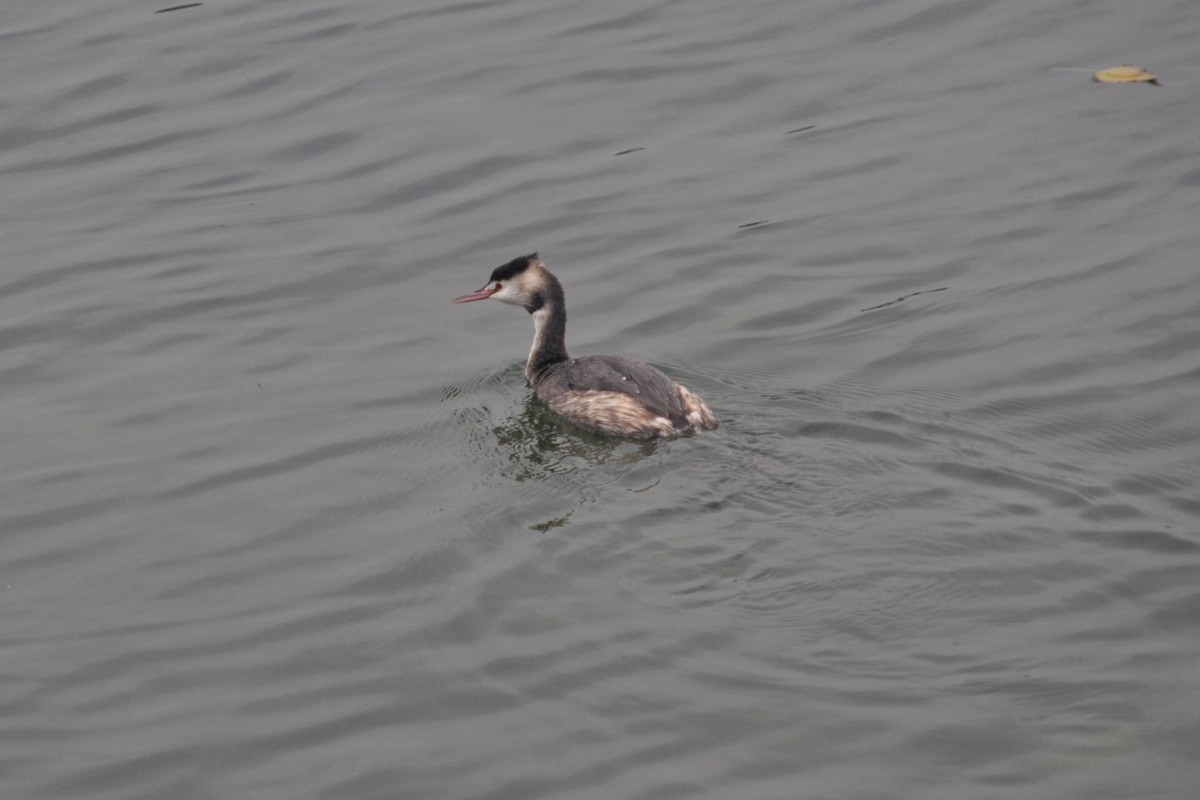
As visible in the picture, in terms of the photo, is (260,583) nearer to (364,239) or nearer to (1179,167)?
(364,239)

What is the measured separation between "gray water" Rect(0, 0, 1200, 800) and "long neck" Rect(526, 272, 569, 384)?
42cm

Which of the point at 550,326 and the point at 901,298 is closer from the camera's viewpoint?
the point at 550,326

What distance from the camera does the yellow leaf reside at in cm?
1342

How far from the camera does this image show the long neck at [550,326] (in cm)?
998

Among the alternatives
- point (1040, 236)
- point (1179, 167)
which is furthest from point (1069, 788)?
point (1179, 167)

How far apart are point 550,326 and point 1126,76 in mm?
6602

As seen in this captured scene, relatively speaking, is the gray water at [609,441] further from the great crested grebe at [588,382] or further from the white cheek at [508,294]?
the white cheek at [508,294]

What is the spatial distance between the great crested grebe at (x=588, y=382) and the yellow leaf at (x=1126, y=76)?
20.9ft

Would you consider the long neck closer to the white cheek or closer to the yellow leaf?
the white cheek

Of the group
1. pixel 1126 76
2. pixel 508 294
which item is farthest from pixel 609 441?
pixel 1126 76

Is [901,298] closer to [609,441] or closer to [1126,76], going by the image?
[609,441]

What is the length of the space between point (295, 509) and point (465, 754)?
2751mm

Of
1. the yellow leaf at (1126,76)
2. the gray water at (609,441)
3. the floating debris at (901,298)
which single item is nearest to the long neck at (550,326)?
the gray water at (609,441)

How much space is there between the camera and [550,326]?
9992mm
